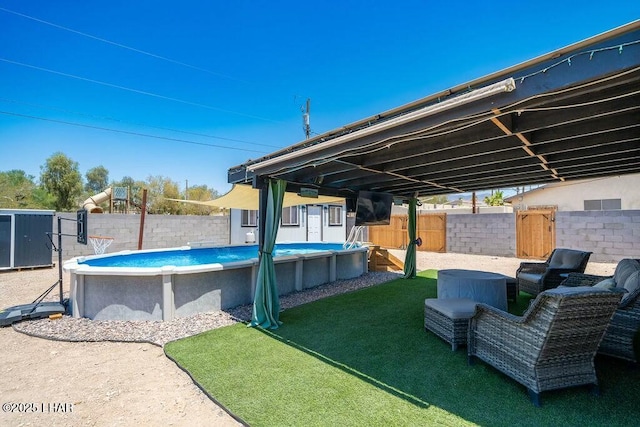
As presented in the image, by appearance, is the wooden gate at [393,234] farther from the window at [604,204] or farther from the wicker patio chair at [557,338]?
the wicker patio chair at [557,338]

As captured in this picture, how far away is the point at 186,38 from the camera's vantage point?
40.5 feet

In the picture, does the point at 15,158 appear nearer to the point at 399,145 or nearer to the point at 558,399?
the point at 399,145

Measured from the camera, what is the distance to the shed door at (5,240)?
34.2ft

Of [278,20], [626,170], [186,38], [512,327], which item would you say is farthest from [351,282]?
[186,38]

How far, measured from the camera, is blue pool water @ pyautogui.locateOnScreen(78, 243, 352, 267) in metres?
8.52

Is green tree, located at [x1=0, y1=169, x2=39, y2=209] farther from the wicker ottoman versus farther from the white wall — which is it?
the wicker ottoman

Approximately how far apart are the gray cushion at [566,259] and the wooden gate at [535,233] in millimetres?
6256

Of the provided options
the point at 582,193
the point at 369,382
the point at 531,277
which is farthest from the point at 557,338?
the point at 582,193

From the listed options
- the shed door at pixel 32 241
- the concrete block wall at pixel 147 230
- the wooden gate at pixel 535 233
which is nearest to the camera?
the shed door at pixel 32 241

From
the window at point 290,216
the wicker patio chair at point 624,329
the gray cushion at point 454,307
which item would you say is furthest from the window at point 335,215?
the wicker patio chair at point 624,329

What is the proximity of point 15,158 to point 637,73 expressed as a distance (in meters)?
32.1

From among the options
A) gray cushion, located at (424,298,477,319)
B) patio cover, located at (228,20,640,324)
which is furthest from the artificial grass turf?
patio cover, located at (228,20,640,324)

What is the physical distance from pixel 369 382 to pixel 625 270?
4.49 metres

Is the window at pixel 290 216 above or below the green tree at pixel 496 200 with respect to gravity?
below
